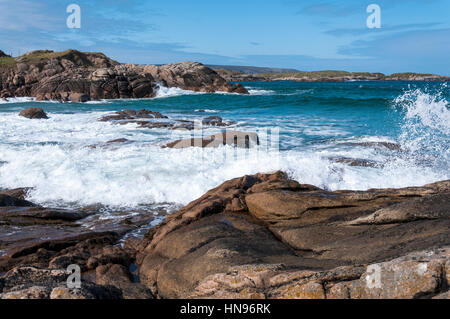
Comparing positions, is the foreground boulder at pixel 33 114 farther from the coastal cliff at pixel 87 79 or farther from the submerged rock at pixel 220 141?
the coastal cliff at pixel 87 79

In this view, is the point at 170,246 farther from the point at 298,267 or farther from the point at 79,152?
the point at 79,152

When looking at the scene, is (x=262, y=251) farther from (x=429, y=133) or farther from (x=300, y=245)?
(x=429, y=133)

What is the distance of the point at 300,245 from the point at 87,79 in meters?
46.7

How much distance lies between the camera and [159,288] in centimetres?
446

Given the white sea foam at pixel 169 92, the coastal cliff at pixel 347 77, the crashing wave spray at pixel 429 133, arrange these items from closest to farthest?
1. the crashing wave spray at pixel 429 133
2. the white sea foam at pixel 169 92
3. the coastal cliff at pixel 347 77

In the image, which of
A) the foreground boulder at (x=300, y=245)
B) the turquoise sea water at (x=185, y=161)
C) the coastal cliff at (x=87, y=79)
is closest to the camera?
the foreground boulder at (x=300, y=245)

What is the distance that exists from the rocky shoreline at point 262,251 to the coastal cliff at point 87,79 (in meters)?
38.4

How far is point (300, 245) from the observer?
15.9 feet

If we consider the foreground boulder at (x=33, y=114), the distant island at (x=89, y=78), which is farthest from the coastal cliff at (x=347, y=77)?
the foreground boulder at (x=33, y=114)

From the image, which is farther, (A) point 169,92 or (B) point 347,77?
(B) point 347,77

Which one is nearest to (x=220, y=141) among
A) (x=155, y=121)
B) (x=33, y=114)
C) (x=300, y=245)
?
(x=300, y=245)

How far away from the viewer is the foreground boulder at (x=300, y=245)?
275cm

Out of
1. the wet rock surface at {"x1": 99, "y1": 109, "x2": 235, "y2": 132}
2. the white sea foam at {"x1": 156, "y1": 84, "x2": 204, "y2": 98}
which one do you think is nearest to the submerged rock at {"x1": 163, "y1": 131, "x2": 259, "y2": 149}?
the wet rock surface at {"x1": 99, "y1": 109, "x2": 235, "y2": 132}
